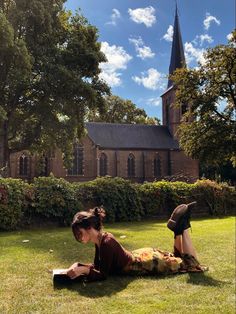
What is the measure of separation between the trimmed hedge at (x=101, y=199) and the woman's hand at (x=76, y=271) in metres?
8.12

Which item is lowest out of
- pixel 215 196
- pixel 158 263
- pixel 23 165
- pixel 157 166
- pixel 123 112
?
pixel 158 263

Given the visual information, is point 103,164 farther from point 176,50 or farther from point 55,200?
point 55,200

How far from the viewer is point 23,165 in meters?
46.8

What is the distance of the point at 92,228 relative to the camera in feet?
16.8

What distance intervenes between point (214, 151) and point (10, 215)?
2072 cm

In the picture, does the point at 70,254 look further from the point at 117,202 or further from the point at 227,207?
the point at 227,207

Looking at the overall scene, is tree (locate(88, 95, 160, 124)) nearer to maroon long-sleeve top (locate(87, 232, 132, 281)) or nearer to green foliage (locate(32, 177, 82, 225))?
green foliage (locate(32, 177, 82, 225))

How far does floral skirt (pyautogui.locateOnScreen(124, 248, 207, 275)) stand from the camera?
18.7 feet

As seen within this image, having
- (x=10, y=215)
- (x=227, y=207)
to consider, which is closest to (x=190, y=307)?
(x=10, y=215)

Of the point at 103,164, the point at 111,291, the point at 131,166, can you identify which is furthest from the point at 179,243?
the point at 131,166

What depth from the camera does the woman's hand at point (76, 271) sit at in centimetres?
514

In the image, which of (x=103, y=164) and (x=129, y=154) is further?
(x=129, y=154)

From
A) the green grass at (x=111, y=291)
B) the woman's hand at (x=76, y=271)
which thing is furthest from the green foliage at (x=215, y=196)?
the woman's hand at (x=76, y=271)

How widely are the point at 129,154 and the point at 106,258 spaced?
4708 cm
